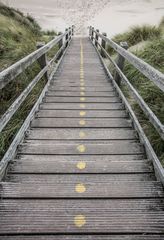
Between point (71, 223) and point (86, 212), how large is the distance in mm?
157

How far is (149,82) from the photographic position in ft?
16.3

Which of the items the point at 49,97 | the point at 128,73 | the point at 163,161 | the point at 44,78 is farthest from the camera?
the point at 128,73

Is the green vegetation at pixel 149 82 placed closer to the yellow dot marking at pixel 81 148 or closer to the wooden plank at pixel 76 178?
the wooden plank at pixel 76 178

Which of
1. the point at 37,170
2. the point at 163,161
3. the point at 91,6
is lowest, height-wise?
the point at 163,161

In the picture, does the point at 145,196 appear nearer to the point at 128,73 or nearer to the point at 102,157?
the point at 102,157

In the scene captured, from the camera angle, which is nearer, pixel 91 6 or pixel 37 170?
pixel 37 170

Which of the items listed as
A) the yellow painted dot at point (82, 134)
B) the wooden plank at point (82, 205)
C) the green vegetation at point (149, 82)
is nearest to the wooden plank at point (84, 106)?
the green vegetation at point (149, 82)

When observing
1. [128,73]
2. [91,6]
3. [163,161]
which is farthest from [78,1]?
[163,161]

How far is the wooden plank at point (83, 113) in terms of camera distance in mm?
3857

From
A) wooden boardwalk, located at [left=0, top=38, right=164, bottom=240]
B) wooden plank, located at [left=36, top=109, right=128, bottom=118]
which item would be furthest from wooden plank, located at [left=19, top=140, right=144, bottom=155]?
wooden plank, located at [left=36, top=109, right=128, bottom=118]

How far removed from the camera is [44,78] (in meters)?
5.72

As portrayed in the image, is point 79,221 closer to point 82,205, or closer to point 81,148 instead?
point 82,205

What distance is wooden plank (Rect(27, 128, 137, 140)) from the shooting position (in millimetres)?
3158

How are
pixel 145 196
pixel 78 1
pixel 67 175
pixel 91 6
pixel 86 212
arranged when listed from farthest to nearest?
pixel 78 1 → pixel 91 6 → pixel 67 175 → pixel 145 196 → pixel 86 212
